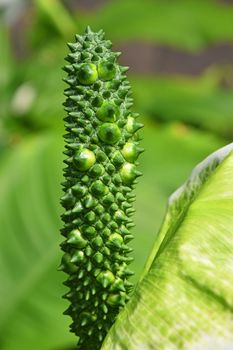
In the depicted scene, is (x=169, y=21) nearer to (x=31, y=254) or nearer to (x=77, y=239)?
(x=31, y=254)

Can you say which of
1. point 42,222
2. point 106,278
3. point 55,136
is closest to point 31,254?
point 42,222

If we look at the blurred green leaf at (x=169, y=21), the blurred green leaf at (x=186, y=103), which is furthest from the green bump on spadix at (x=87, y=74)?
the blurred green leaf at (x=169, y=21)

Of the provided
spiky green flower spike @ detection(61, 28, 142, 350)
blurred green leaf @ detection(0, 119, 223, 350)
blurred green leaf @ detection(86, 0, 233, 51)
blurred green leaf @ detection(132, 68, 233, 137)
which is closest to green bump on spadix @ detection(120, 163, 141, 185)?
spiky green flower spike @ detection(61, 28, 142, 350)

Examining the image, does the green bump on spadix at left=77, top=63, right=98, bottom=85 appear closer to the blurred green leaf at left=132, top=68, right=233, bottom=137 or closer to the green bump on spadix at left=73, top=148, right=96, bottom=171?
the green bump on spadix at left=73, top=148, right=96, bottom=171

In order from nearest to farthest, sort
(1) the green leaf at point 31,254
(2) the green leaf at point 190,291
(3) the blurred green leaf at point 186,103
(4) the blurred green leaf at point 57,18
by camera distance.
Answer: (2) the green leaf at point 190,291 → (1) the green leaf at point 31,254 → (3) the blurred green leaf at point 186,103 → (4) the blurred green leaf at point 57,18

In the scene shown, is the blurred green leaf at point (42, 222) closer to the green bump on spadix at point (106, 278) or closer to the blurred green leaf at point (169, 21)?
the blurred green leaf at point (169, 21)

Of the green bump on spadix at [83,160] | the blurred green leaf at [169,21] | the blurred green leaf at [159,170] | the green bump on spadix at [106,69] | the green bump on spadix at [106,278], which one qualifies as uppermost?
the blurred green leaf at [169,21]

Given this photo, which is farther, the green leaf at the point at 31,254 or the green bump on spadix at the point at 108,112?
the green leaf at the point at 31,254
